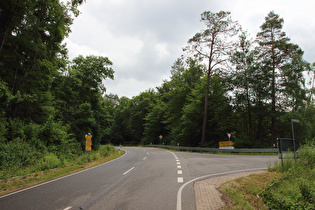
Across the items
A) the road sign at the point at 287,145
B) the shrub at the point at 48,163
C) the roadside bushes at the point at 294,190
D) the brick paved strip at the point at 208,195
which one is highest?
the road sign at the point at 287,145

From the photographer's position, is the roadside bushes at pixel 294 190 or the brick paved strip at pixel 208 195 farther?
the roadside bushes at pixel 294 190

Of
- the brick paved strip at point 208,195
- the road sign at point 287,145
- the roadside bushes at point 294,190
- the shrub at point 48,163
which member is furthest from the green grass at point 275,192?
the shrub at point 48,163

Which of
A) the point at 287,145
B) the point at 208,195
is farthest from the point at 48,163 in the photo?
the point at 287,145

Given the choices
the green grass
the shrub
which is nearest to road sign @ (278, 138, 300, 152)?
the green grass

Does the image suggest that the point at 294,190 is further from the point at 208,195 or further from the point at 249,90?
the point at 249,90

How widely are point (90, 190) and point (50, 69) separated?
1336cm

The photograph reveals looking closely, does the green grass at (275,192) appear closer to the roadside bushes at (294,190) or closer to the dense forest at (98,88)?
the roadside bushes at (294,190)

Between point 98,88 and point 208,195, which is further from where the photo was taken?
point 98,88

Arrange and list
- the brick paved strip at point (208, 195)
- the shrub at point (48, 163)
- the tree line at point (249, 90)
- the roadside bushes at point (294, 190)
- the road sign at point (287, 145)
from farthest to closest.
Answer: the tree line at point (249, 90), the shrub at point (48, 163), the road sign at point (287, 145), the roadside bushes at point (294, 190), the brick paved strip at point (208, 195)

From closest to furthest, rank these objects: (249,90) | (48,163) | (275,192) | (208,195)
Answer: (208,195) → (275,192) → (48,163) → (249,90)

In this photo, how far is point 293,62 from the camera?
84.5 feet

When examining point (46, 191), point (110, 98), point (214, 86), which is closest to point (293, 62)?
point (214, 86)

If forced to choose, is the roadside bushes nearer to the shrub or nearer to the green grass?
the green grass

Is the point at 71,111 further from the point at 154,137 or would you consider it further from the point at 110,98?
the point at 110,98
